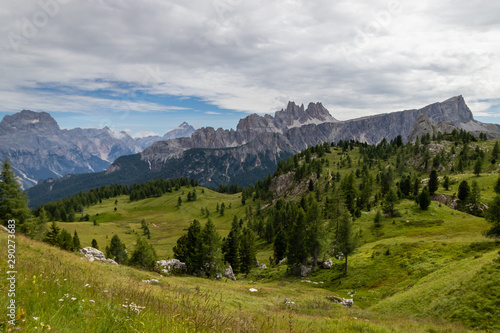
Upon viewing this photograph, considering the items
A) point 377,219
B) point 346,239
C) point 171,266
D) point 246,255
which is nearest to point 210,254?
point 171,266

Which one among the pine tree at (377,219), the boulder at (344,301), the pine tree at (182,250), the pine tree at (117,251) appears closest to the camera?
the boulder at (344,301)

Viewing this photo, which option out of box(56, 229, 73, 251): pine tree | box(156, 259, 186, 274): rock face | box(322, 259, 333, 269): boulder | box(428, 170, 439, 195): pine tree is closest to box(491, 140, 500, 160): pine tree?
box(428, 170, 439, 195): pine tree

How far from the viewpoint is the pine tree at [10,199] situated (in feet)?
162

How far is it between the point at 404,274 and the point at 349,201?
66.0 metres

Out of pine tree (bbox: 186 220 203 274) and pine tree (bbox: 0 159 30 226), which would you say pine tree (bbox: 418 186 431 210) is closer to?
pine tree (bbox: 186 220 203 274)

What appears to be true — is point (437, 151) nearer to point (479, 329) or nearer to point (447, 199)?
point (447, 199)

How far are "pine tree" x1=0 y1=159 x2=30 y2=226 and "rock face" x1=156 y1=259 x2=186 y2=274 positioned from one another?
95.9ft

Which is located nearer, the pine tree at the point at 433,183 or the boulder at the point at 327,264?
the boulder at the point at 327,264

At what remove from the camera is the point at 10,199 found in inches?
1945

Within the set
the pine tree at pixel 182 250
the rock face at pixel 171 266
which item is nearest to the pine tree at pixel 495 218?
the rock face at pixel 171 266

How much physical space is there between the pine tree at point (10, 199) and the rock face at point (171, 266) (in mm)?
29226

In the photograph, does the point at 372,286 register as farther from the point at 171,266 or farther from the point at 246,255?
the point at 171,266

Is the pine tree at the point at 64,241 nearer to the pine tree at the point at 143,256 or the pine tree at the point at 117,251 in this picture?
the pine tree at the point at 117,251

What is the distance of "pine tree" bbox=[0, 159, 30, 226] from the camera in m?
49.4
